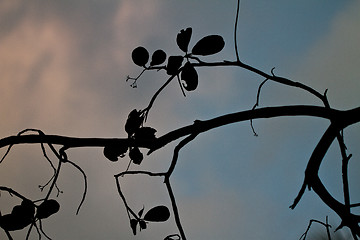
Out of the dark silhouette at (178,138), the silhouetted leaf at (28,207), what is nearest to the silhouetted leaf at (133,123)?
the dark silhouette at (178,138)

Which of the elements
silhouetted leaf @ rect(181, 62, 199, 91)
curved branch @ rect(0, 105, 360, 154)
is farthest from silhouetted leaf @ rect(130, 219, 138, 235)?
silhouetted leaf @ rect(181, 62, 199, 91)

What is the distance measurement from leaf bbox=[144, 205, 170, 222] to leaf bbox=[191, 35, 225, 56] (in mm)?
592

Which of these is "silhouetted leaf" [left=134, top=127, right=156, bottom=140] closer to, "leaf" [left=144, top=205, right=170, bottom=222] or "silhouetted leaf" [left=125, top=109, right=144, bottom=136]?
"silhouetted leaf" [left=125, top=109, right=144, bottom=136]

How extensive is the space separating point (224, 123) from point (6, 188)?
81 cm

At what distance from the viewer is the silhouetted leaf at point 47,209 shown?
140 centimetres

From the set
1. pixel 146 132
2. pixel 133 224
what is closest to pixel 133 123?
pixel 146 132

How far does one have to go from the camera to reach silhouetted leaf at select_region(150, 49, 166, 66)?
58.5 inches

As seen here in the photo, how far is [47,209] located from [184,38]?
31.9 inches

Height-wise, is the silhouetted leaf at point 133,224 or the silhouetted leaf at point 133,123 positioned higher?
the silhouetted leaf at point 133,123

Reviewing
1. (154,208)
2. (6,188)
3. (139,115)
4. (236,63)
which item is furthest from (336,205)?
(6,188)

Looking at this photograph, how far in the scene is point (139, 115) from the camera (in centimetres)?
152

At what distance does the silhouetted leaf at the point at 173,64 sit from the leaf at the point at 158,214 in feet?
1.67

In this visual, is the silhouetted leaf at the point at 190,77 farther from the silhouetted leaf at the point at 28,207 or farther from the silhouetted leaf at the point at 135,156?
the silhouetted leaf at the point at 28,207

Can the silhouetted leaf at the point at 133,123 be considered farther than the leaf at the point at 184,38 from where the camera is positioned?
Yes
